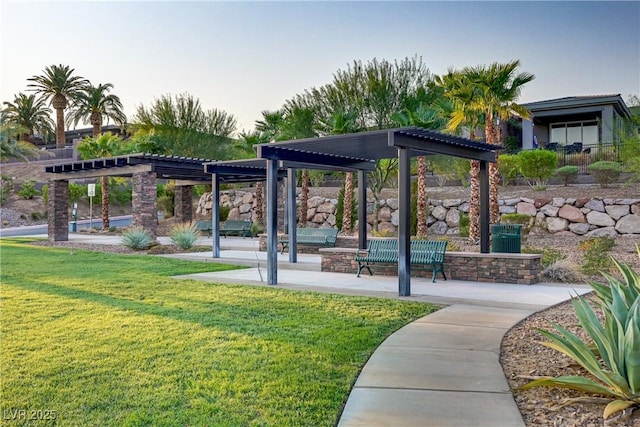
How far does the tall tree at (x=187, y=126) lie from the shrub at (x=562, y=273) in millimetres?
25343

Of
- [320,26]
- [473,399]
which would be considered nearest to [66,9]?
[320,26]

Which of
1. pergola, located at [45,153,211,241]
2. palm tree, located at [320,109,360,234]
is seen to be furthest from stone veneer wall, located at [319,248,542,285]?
pergola, located at [45,153,211,241]

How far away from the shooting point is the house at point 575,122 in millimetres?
26281

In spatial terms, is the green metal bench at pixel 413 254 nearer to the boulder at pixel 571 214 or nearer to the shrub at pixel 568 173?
the boulder at pixel 571 214

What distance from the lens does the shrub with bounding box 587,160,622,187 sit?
68.4ft

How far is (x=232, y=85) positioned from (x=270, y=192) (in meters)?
12.9

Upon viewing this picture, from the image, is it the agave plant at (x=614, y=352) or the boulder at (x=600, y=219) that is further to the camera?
the boulder at (x=600, y=219)

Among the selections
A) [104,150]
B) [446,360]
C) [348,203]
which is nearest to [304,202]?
[348,203]

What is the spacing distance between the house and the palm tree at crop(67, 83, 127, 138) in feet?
111

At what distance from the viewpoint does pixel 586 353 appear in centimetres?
449

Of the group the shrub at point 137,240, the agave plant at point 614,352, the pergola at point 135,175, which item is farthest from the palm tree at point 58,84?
the agave plant at point 614,352

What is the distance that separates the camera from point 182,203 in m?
31.4

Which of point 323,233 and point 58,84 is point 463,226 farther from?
point 58,84

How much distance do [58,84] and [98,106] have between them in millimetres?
6043
